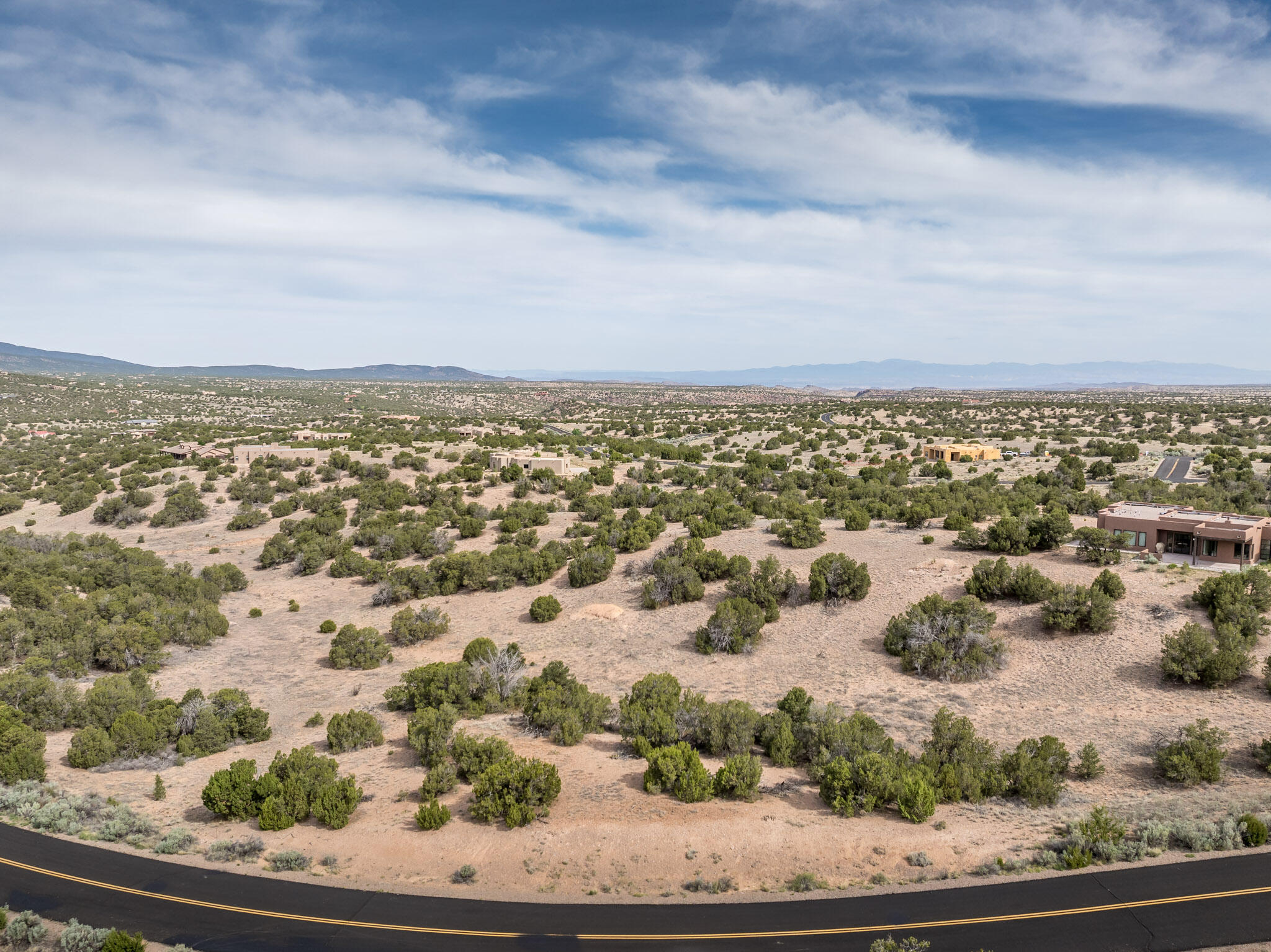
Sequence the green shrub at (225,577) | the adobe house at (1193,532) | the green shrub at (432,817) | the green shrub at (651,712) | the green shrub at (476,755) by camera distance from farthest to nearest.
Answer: the green shrub at (225,577) < the adobe house at (1193,532) < the green shrub at (651,712) < the green shrub at (476,755) < the green shrub at (432,817)

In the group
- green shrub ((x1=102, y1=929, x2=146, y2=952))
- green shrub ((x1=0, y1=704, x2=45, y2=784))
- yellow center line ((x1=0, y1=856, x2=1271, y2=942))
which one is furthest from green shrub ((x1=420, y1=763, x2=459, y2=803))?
green shrub ((x1=0, y1=704, x2=45, y2=784))

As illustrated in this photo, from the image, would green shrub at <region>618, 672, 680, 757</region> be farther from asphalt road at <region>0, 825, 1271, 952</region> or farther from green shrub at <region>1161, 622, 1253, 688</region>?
green shrub at <region>1161, 622, 1253, 688</region>

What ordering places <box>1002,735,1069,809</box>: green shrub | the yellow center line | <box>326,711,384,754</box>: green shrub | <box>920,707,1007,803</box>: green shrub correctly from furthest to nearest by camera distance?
<box>326,711,384,754</box>: green shrub
<box>920,707,1007,803</box>: green shrub
<box>1002,735,1069,809</box>: green shrub
the yellow center line

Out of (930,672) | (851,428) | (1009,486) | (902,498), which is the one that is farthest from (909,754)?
(851,428)

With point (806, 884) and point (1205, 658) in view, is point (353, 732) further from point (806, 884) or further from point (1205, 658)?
point (1205, 658)

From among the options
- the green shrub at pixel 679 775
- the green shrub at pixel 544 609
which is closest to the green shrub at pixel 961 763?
the green shrub at pixel 679 775

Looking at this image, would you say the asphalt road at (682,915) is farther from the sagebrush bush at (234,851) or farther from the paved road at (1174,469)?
the paved road at (1174,469)
